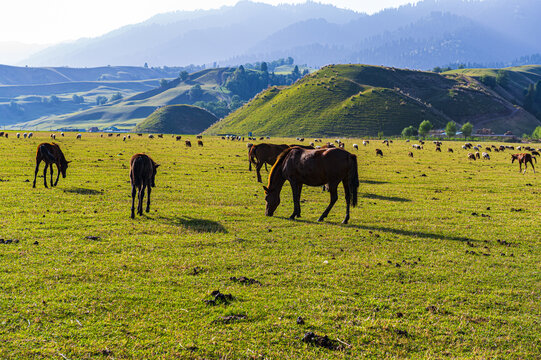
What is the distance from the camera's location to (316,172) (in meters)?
17.5

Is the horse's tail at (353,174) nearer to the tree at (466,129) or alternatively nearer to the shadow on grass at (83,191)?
the shadow on grass at (83,191)

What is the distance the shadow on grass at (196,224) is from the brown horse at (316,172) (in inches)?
129

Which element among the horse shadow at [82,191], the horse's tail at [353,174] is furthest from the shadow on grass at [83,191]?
the horse's tail at [353,174]

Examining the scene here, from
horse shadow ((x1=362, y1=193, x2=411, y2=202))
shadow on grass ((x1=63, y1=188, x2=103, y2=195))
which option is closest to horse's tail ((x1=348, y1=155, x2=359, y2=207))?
horse shadow ((x1=362, y1=193, x2=411, y2=202))

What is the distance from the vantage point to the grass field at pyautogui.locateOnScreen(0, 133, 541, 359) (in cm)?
740

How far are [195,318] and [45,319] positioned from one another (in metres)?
3.26

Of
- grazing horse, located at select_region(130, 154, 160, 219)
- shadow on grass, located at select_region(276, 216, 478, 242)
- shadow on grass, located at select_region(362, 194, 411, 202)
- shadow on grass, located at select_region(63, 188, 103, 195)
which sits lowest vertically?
shadow on grass, located at select_region(276, 216, 478, 242)

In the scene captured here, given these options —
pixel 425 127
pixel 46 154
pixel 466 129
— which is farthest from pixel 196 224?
pixel 466 129

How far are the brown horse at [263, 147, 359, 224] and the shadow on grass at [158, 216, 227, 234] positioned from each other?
10.7 ft

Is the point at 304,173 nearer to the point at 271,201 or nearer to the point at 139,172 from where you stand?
the point at 271,201

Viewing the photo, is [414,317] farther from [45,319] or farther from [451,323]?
[45,319]

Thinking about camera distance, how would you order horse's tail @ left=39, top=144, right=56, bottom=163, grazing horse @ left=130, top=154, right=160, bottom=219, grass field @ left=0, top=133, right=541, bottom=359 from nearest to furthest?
grass field @ left=0, top=133, right=541, bottom=359, grazing horse @ left=130, top=154, right=160, bottom=219, horse's tail @ left=39, top=144, right=56, bottom=163

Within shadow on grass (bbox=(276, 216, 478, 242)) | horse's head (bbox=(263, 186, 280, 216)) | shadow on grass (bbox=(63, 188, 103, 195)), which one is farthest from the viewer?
shadow on grass (bbox=(63, 188, 103, 195))

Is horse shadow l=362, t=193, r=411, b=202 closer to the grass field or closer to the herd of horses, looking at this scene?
the grass field
